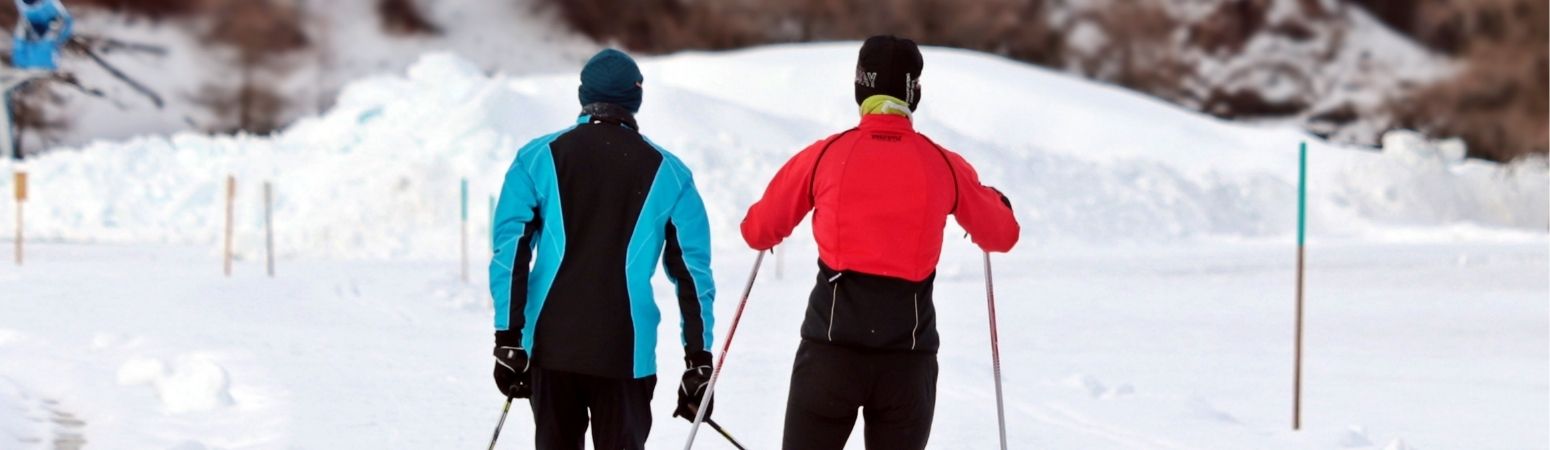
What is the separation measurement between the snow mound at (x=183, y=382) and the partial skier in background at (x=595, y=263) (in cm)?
367

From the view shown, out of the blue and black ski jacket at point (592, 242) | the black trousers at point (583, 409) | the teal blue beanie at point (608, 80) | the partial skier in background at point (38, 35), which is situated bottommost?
the black trousers at point (583, 409)

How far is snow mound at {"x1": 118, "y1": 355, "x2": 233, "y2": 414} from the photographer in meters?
6.86

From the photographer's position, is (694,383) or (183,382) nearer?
(694,383)

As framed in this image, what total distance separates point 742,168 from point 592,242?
2236 cm

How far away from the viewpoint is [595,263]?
3.53 m

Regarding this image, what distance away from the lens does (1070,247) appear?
24.9 metres

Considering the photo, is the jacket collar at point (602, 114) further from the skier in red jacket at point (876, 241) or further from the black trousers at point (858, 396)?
the black trousers at point (858, 396)

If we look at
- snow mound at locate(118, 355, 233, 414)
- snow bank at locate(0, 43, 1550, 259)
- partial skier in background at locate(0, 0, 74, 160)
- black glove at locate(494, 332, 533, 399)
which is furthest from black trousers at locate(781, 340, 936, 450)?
partial skier in background at locate(0, 0, 74, 160)

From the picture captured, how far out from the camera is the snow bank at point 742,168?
24.2 meters

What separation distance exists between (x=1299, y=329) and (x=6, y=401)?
5.57 meters

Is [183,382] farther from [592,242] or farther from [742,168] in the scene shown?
[742,168]

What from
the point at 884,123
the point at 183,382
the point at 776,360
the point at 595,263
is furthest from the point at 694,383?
the point at 776,360

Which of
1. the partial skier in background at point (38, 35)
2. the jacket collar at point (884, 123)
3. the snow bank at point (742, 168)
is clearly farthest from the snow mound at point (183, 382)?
the partial skier in background at point (38, 35)

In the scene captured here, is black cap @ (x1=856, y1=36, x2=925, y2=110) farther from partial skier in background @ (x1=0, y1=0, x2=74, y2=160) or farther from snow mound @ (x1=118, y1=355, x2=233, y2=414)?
partial skier in background @ (x1=0, y1=0, x2=74, y2=160)
